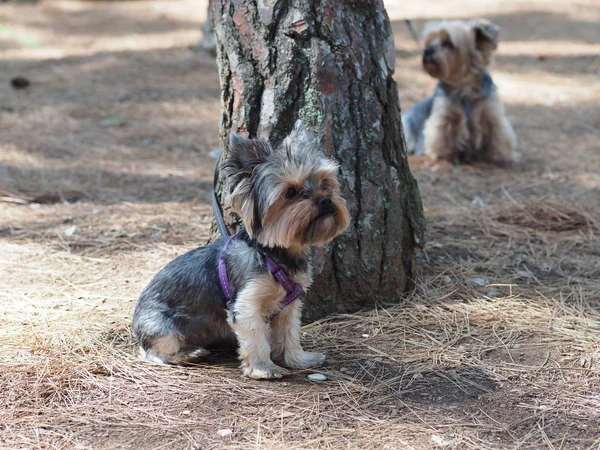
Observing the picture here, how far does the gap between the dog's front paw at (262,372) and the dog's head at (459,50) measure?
6.13 m

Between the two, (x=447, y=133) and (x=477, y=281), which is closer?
(x=477, y=281)

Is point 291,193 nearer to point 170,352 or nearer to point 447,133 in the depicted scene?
point 170,352

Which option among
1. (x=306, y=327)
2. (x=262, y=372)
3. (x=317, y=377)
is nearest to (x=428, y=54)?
(x=306, y=327)

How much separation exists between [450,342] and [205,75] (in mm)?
9867

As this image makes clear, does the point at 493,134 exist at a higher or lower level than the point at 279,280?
higher

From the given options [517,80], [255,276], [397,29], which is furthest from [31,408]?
[397,29]

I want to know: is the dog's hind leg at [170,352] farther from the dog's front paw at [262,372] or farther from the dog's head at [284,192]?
the dog's head at [284,192]

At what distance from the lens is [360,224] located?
16.5 feet

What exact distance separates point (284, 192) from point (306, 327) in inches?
56.0

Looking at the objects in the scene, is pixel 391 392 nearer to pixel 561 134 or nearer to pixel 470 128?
pixel 470 128

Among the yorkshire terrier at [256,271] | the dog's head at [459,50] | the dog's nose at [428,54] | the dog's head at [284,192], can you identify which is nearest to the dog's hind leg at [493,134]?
the dog's head at [459,50]

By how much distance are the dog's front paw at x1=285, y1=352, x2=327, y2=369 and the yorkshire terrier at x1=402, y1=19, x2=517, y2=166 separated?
5861 mm

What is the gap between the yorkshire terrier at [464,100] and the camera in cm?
925

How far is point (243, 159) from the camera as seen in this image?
405 cm
